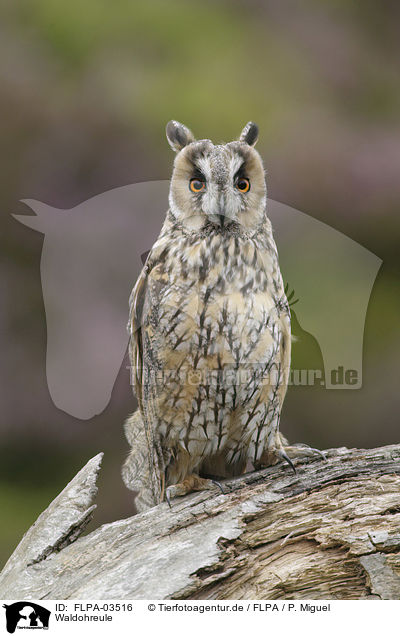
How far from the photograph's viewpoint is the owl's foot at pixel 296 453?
1446mm

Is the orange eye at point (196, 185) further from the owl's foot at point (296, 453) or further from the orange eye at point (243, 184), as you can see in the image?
the owl's foot at point (296, 453)

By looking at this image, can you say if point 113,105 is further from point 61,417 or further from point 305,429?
point 305,429

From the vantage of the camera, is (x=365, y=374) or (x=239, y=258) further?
(x=365, y=374)

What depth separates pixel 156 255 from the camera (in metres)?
1.45

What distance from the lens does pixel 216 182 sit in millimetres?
1299

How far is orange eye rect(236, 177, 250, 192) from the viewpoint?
1347mm

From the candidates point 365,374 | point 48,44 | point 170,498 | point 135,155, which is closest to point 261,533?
point 170,498

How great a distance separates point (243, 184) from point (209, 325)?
1.04 ft

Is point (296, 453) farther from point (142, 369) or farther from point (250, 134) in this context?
point (250, 134)

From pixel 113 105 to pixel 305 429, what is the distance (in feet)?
3.19
